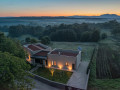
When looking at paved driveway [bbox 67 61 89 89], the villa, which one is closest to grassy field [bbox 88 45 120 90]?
paved driveway [bbox 67 61 89 89]

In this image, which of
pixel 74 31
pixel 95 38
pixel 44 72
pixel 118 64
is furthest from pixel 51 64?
pixel 74 31

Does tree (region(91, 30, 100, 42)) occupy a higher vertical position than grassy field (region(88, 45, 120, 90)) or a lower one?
higher

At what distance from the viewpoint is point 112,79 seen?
18344 mm

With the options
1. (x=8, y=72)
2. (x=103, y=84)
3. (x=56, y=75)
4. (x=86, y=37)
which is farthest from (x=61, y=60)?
(x=86, y=37)

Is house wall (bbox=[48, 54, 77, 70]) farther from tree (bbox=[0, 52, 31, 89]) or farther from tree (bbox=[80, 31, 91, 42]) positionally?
tree (bbox=[80, 31, 91, 42])

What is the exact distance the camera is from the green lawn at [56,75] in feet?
59.3

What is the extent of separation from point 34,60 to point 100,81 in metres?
14.1

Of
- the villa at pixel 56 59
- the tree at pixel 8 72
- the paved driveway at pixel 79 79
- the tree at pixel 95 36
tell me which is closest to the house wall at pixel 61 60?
the villa at pixel 56 59

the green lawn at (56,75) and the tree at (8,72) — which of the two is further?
the green lawn at (56,75)

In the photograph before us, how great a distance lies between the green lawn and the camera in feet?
59.3

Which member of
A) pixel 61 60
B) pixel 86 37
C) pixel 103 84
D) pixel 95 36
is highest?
pixel 95 36

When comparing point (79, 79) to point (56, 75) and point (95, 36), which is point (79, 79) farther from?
point (95, 36)

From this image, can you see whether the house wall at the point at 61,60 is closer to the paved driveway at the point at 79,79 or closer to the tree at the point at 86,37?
the paved driveway at the point at 79,79

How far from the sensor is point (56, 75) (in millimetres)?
19406
